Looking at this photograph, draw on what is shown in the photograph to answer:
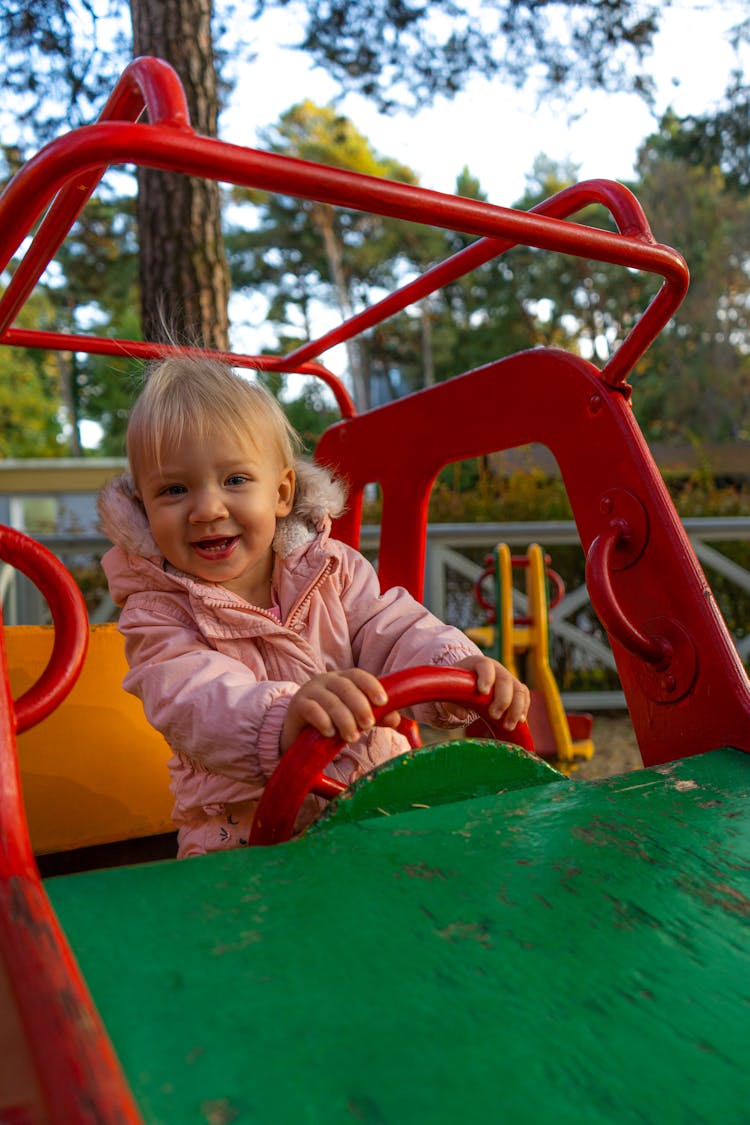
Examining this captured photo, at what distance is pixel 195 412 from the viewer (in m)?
1.27

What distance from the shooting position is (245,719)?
1054 mm

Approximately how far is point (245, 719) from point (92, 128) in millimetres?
638

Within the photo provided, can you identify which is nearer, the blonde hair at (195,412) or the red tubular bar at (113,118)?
the red tubular bar at (113,118)

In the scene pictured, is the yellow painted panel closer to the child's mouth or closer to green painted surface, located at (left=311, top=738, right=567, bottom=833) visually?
the child's mouth

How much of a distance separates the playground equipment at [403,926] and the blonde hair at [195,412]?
22cm

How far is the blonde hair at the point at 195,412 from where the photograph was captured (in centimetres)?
127

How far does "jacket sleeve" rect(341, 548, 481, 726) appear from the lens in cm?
133

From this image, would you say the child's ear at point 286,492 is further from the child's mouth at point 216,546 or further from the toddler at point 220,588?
the child's mouth at point 216,546

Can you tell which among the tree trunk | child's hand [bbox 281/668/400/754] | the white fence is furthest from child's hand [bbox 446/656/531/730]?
the white fence

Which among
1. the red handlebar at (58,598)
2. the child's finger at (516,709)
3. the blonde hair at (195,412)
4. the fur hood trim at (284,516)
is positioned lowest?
the child's finger at (516,709)

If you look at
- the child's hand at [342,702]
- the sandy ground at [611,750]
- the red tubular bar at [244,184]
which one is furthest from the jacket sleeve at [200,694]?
the sandy ground at [611,750]

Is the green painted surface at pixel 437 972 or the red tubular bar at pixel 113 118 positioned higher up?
the red tubular bar at pixel 113 118

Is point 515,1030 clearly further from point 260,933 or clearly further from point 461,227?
point 461,227

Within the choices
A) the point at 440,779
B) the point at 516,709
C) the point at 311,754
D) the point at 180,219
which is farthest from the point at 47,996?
the point at 180,219
